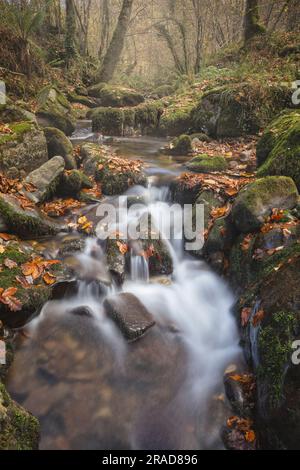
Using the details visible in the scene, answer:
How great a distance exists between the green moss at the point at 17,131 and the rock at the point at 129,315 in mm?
3821

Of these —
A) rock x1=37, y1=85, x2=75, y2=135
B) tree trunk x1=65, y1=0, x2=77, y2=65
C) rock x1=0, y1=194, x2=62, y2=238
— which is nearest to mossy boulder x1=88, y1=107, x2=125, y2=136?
rock x1=37, y1=85, x2=75, y2=135

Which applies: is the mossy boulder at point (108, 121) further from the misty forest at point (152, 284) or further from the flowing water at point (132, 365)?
the flowing water at point (132, 365)

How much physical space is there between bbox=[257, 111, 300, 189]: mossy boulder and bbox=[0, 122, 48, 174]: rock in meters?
4.48

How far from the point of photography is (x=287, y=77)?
390 inches

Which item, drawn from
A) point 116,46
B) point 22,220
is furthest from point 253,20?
point 22,220

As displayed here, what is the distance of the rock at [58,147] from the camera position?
24.1 ft

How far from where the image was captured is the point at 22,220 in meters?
5.12

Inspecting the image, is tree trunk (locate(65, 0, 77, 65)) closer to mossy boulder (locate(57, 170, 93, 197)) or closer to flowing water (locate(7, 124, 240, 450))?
mossy boulder (locate(57, 170, 93, 197))

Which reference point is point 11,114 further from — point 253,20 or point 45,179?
point 253,20

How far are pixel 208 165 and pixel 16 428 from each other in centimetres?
618

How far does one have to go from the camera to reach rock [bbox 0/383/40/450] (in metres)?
2.59

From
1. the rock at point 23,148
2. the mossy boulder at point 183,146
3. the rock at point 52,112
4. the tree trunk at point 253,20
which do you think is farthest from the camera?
the tree trunk at point 253,20

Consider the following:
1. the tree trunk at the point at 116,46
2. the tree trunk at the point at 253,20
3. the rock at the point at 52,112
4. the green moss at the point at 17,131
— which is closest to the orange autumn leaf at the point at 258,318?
the green moss at the point at 17,131
